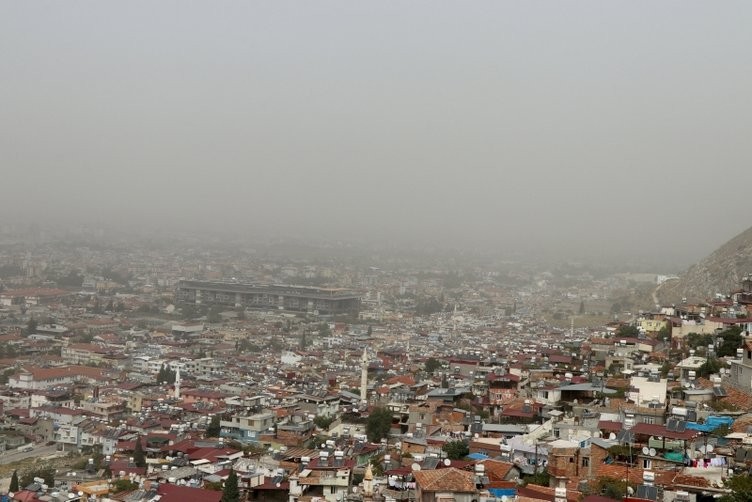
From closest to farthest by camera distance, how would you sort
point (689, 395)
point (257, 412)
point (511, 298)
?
1. point (689, 395)
2. point (257, 412)
3. point (511, 298)

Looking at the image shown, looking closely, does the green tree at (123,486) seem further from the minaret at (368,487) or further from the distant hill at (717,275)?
the distant hill at (717,275)

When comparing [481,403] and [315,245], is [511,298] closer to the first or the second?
[481,403]

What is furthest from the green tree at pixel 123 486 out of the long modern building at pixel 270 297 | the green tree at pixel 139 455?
the long modern building at pixel 270 297

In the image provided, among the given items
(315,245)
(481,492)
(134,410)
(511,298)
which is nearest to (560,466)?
(481,492)

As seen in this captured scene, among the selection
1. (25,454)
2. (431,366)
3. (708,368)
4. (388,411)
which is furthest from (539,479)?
(431,366)

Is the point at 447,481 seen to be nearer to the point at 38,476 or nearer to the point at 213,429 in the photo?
the point at 38,476
